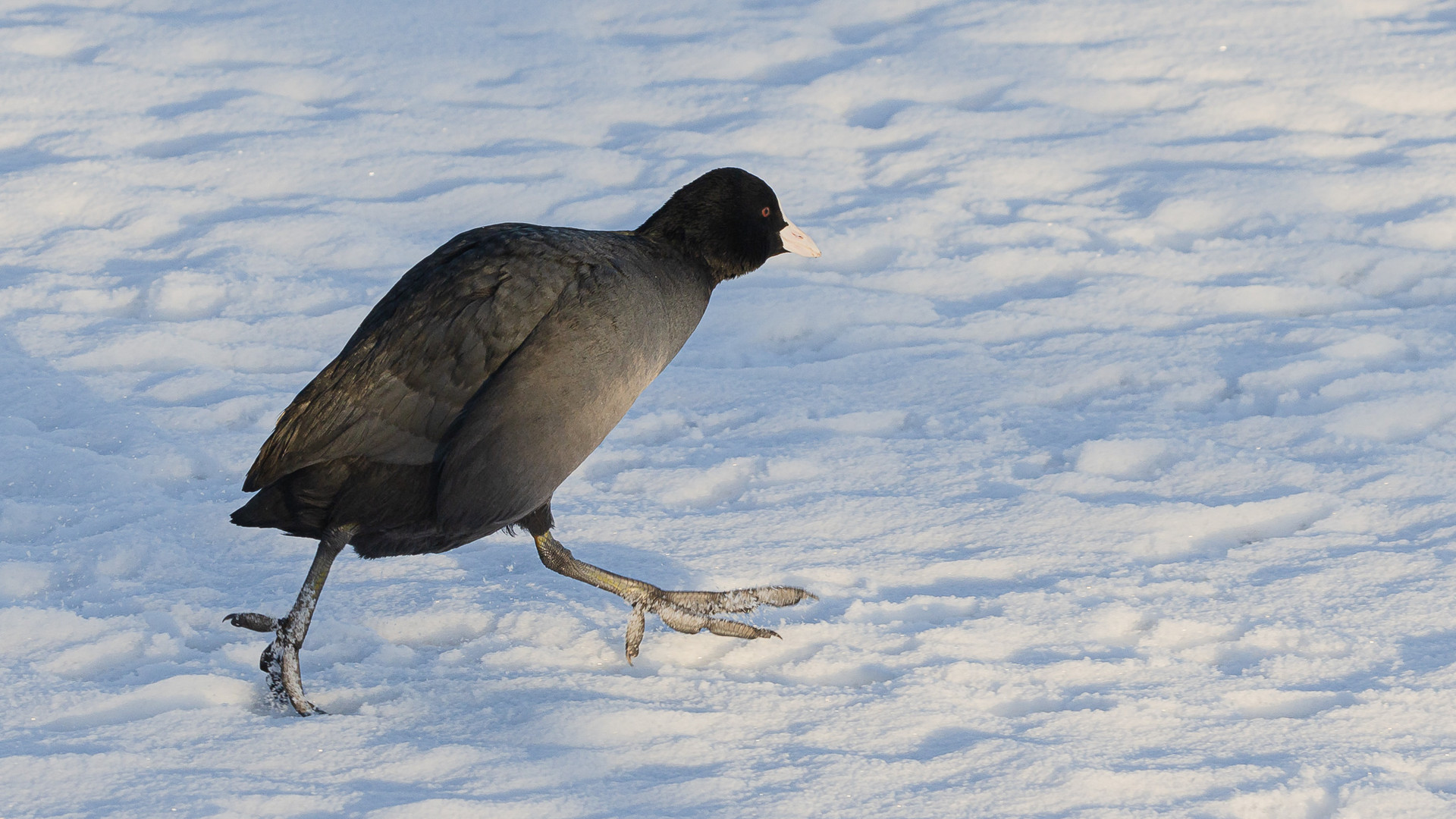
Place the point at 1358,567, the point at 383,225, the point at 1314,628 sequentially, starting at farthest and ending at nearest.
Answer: the point at 383,225, the point at 1358,567, the point at 1314,628

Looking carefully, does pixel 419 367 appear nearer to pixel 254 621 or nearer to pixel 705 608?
pixel 254 621

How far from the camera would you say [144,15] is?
9711 mm

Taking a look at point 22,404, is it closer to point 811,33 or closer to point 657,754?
point 657,754

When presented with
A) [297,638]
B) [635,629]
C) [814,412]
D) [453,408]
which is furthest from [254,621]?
[814,412]

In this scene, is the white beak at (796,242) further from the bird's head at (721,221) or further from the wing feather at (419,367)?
the wing feather at (419,367)

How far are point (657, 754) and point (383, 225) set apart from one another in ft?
14.3

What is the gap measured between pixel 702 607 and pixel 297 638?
3.61ft

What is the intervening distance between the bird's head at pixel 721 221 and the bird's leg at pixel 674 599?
913 mm

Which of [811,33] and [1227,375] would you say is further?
[811,33]

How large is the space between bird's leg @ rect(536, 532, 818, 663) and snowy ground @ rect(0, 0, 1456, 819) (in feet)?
0.22

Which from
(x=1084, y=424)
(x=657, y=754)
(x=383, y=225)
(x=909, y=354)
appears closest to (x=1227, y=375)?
(x=1084, y=424)

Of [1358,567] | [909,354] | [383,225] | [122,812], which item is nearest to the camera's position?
[122,812]

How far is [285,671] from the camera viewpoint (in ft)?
11.6

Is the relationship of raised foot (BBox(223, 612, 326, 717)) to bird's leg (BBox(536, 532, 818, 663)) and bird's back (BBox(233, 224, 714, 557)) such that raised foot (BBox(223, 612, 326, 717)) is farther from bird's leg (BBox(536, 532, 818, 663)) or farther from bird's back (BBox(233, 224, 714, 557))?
bird's leg (BBox(536, 532, 818, 663))
